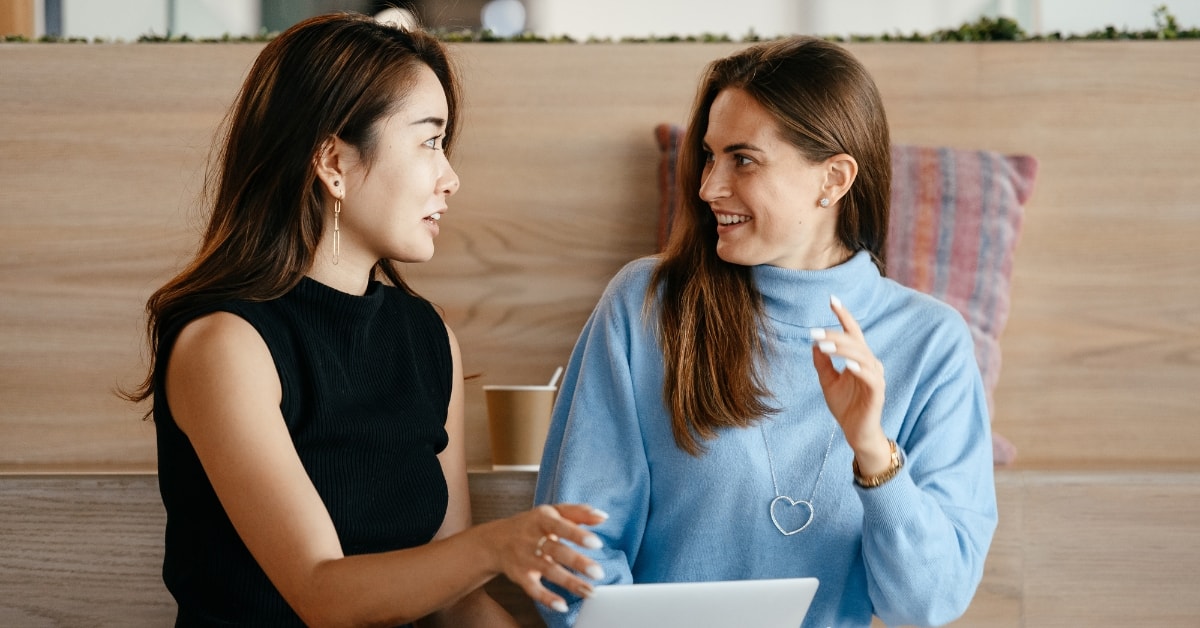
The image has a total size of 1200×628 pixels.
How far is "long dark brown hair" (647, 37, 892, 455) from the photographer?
4.01 ft

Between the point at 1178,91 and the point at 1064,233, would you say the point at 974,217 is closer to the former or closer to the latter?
the point at 1064,233

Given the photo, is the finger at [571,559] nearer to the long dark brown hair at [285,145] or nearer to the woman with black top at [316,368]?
the woman with black top at [316,368]

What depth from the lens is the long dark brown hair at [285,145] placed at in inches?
42.9

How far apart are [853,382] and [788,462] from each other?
0.19 metres

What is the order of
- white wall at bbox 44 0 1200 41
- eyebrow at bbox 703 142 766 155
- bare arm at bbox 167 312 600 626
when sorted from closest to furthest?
1. bare arm at bbox 167 312 600 626
2. eyebrow at bbox 703 142 766 155
3. white wall at bbox 44 0 1200 41

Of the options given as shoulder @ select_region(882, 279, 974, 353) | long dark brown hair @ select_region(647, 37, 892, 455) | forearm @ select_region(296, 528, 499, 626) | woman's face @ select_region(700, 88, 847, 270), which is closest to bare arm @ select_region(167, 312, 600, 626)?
forearm @ select_region(296, 528, 499, 626)

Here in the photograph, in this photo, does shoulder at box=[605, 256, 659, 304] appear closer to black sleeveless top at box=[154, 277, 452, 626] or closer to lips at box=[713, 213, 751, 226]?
lips at box=[713, 213, 751, 226]

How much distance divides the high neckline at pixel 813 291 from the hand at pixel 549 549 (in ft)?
1.65

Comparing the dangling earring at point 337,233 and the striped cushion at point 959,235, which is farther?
the striped cushion at point 959,235

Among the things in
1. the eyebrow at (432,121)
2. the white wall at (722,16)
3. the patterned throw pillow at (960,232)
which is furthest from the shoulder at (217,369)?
the white wall at (722,16)

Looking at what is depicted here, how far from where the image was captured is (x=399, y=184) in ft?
3.72

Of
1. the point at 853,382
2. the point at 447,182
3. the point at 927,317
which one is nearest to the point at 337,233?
the point at 447,182

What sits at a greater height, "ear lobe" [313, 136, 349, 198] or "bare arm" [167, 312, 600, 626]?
"ear lobe" [313, 136, 349, 198]

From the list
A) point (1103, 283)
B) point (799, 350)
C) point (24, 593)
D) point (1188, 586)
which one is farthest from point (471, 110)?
point (1188, 586)
